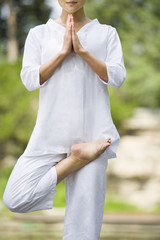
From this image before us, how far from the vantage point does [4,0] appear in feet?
30.2

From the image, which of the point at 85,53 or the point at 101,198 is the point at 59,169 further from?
the point at 85,53

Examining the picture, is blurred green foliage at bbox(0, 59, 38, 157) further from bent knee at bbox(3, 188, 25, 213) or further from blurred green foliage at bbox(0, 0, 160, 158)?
bent knee at bbox(3, 188, 25, 213)

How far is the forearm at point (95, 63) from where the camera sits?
166cm

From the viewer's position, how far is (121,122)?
301 inches

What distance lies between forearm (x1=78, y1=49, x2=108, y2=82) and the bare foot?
28cm

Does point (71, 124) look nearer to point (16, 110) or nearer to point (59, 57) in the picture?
point (59, 57)

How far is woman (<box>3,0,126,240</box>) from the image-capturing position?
171 cm

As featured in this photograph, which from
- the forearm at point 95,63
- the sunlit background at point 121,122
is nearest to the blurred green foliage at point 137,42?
the sunlit background at point 121,122

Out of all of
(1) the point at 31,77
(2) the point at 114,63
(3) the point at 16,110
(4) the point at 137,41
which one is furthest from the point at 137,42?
(1) the point at 31,77

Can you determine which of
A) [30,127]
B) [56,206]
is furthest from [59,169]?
[30,127]

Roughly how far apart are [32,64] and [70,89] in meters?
0.20

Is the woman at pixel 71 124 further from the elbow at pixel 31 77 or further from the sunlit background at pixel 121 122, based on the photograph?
the sunlit background at pixel 121 122

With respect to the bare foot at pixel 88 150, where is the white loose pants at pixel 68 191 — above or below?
below

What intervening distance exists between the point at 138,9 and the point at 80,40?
311 inches
